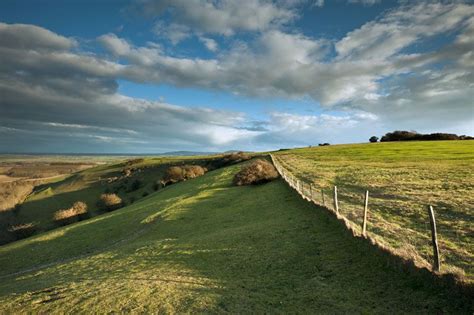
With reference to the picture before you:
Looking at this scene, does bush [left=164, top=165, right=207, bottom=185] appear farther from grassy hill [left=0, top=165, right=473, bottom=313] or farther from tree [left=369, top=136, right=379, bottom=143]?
tree [left=369, top=136, right=379, bottom=143]

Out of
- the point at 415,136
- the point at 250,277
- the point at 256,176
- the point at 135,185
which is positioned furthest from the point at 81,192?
the point at 415,136

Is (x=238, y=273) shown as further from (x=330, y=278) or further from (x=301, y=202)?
(x=301, y=202)

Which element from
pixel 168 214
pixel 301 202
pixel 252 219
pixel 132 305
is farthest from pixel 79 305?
pixel 168 214

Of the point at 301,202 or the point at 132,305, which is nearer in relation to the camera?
the point at 132,305

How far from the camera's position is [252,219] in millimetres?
26312

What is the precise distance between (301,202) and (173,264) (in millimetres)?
13611

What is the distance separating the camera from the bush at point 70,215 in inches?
2557

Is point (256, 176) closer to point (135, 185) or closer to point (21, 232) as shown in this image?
point (21, 232)

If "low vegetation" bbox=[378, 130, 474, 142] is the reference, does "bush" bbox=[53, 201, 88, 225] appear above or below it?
below

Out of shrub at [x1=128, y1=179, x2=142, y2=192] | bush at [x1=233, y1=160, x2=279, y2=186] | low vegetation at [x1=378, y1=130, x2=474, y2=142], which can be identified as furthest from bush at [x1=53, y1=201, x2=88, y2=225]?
low vegetation at [x1=378, y1=130, x2=474, y2=142]

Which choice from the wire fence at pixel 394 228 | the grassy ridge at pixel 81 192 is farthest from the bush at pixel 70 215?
the wire fence at pixel 394 228

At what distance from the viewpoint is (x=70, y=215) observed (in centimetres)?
6581

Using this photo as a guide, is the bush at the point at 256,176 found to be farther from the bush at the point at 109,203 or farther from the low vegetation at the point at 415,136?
the low vegetation at the point at 415,136

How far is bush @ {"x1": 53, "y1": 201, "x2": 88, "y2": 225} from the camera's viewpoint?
64.9 metres
